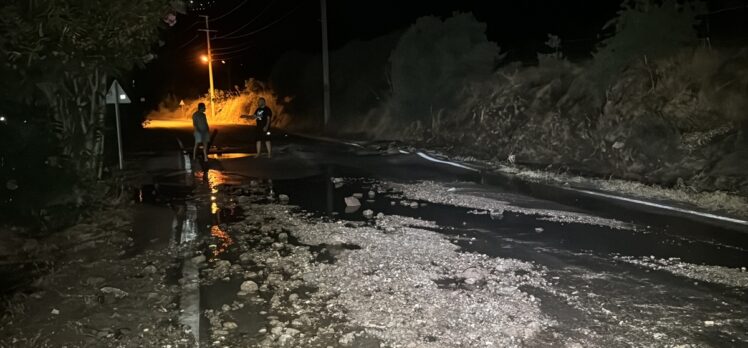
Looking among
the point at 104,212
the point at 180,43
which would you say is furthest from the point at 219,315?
the point at 180,43

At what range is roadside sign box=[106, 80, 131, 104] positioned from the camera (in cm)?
1432

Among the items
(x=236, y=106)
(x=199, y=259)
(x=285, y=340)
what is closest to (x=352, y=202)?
(x=199, y=259)

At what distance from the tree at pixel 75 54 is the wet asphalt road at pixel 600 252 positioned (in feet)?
5.81

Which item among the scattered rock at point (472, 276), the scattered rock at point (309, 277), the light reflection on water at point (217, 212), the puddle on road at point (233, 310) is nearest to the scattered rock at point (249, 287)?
the puddle on road at point (233, 310)

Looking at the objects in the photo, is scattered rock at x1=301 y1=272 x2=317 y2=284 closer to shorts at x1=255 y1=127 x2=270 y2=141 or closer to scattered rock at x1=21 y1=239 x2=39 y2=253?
scattered rock at x1=21 y1=239 x2=39 y2=253

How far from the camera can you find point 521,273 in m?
6.20

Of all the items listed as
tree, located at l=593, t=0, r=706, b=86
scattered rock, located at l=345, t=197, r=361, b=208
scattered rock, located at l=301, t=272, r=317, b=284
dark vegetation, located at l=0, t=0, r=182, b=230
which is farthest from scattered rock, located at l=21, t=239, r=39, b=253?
tree, located at l=593, t=0, r=706, b=86

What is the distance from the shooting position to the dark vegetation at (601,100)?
12406 millimetres

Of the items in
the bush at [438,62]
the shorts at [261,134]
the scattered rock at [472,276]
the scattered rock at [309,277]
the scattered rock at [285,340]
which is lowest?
the scattered rock at [285,340]

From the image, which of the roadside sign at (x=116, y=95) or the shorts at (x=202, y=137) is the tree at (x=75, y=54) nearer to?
the roadside sign at (x=116, y=95)

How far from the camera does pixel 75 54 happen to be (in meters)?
8.11

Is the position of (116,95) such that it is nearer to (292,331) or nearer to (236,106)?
(292,331)

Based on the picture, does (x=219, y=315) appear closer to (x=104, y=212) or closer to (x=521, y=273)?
(x=521, y=273)

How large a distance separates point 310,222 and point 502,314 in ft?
14.2
